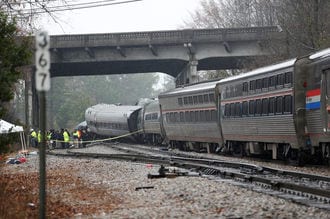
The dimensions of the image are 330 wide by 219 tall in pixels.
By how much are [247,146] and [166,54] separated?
32.4 metres

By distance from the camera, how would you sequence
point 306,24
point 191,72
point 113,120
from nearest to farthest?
1. point 306,24
2. point 113,120
3. point 191,72

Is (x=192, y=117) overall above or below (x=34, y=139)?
above

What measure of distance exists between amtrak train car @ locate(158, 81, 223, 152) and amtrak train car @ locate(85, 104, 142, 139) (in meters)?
11.6

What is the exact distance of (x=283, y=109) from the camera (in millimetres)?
21984

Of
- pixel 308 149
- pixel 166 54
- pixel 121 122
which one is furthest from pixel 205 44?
pixel 308 149

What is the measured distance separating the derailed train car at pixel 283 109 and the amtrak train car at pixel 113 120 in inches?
999

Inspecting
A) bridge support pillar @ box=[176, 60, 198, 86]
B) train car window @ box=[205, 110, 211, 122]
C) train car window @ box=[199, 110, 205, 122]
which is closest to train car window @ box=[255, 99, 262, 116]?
train car window @ box=[205, 110, 211, 122]

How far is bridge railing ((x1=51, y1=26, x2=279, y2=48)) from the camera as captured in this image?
56.5 m

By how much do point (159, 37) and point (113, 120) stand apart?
7864 millimetres

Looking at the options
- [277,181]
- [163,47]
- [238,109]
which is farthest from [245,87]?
[163,47]

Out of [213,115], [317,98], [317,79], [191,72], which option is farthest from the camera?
[191,72]

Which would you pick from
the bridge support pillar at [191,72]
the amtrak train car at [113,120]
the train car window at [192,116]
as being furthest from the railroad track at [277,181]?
the bridge support pillar at [191,72]

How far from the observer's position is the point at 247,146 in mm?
27078

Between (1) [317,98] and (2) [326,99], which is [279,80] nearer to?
(1) [317,98]
